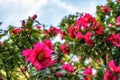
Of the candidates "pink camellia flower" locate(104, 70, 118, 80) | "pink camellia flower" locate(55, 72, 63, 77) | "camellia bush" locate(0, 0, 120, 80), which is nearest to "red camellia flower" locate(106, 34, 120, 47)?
"camellia bush" locate(0, 0, 120, 80)

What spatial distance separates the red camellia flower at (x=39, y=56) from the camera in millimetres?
3205

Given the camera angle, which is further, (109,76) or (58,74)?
(109,76)

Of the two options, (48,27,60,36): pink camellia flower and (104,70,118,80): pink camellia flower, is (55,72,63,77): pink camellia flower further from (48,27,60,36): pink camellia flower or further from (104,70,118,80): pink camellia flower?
(48,27,60,36): pink camellia flower

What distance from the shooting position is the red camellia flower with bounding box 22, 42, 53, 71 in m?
3.21

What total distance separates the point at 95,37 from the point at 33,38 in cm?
106

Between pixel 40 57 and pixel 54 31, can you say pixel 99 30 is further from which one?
pixel 40 57

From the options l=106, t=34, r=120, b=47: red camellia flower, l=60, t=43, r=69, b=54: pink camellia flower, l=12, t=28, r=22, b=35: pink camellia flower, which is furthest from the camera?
l=60, t=43, r=69, b=54: pink camellia flower

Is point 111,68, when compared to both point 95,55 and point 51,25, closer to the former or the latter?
point 95,55

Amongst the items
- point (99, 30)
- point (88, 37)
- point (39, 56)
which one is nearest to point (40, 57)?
point (39, 56)

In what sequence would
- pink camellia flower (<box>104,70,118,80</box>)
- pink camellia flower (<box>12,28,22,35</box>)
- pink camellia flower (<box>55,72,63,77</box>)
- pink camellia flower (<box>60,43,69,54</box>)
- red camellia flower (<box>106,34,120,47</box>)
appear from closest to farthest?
pink camellia flower (<box>55,72,63,77</box>), pink camellia flower (<box>104,70,118,80</box>), red camellia flower (<box>106,34,120,47</box>), pink camellia flower (<box>12,28,22,35</box>), pink camellia flower (<box>60,43,69,54</box>)

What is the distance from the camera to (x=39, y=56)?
323cm

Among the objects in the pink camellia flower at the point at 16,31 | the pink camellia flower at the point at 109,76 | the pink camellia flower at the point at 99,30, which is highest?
the pink camellia flower at the point at 16,31

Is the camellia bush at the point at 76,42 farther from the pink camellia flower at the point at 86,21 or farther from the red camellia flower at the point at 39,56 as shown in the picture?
the red camellia flower at the point at 39,56

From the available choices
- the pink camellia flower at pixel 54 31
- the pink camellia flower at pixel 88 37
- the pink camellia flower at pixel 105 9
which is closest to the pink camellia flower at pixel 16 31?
the pink camellia flower at pixel 54 31
